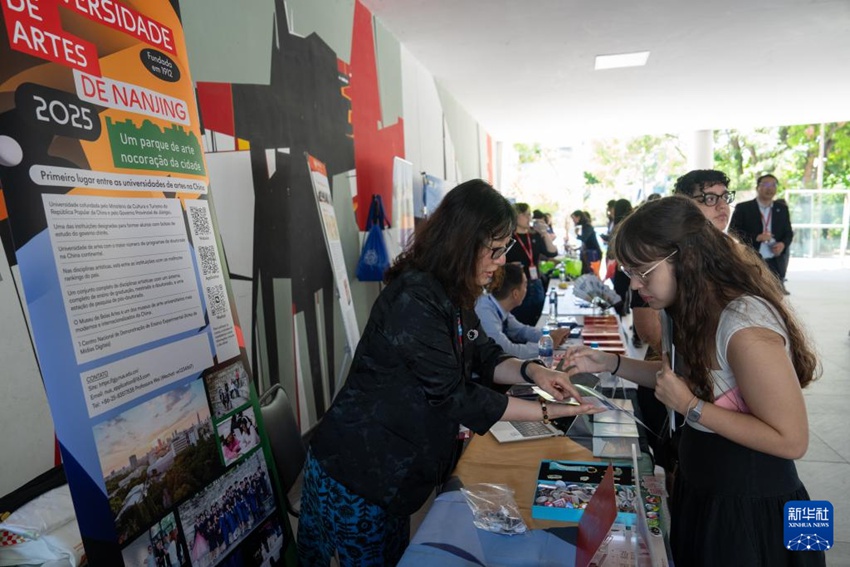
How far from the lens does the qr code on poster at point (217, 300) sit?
5.16ft

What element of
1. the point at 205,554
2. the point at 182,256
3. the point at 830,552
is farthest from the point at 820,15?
the point at 205,554

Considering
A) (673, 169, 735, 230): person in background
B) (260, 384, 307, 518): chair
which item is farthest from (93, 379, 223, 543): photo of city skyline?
(673, 169, 735, 230): person in background

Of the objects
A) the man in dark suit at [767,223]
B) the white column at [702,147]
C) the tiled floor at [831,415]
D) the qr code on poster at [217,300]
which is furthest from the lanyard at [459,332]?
the white column at [702,147]

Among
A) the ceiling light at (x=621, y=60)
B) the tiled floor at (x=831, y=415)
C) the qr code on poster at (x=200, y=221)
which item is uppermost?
the ceiling light at (x=621, y=60)

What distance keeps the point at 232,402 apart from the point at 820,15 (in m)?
5.33

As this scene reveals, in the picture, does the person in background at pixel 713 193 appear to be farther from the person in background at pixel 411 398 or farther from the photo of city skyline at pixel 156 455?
the photo of city skyline at pixel 156 455

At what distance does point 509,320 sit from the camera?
353 cm

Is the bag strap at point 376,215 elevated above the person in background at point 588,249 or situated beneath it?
elevated above

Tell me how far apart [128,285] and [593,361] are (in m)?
1.28

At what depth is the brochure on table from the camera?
1102 millimetres

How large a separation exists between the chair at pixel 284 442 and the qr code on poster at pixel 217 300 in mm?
549

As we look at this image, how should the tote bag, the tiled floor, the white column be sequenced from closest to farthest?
the tiled floor
the tote bag
the white column

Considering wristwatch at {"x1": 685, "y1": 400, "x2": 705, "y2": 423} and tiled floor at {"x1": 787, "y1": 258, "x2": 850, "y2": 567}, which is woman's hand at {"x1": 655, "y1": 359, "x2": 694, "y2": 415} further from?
tiled floor at {"x1": 787, "y1": 258, "x2": 850, "y2": 567}

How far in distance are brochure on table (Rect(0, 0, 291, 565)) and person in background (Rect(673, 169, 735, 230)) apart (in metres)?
1.78
